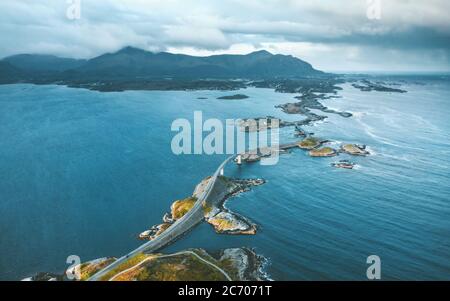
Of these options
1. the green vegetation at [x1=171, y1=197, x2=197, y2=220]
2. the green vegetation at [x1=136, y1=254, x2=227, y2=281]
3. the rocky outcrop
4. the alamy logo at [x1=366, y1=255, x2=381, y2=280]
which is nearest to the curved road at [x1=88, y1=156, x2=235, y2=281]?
the green vegetation at [x1=171, y1=197, x2=197, y2=220]

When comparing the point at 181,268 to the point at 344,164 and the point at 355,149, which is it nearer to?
the point at 344,164

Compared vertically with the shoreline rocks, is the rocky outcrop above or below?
above

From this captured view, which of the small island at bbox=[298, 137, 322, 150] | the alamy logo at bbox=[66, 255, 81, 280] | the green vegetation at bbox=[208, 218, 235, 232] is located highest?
the small island at bbox=[298, 137, 322, 150]

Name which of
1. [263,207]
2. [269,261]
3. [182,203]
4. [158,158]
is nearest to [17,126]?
[158,158]

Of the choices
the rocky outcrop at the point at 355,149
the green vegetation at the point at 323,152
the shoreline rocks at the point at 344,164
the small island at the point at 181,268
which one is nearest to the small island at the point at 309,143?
the green vegetation at the point at 323,152

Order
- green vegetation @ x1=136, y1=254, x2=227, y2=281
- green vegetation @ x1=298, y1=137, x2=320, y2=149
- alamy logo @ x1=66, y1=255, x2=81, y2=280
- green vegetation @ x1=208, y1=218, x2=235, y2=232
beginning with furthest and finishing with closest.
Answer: green vegetation @ x1=298, y1=137, x2=320, y2=149 → green vegetation @ x1=208, y1=218, x2=235, y2=232 → alamy logo @ x1=66, y1=255, x2=81, y2=280 → green vegetation @ x1=136, y1=254, x2=227, y2=281

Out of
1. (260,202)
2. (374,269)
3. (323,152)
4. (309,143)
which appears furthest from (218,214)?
(309,143)

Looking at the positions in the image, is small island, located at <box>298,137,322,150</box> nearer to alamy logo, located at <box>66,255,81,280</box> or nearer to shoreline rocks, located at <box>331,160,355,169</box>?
shoreline rocks, located at <box>331,160,355,169</box>
